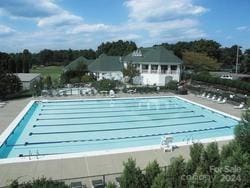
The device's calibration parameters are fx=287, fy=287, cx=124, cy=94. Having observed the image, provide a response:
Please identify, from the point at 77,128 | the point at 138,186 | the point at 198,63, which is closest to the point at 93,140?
the point at 77,128

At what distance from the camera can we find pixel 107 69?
43.3 metres

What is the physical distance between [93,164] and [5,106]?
14.1 metres

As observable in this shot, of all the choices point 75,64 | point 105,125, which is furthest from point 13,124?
point 75,64

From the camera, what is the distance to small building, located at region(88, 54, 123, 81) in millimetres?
42844

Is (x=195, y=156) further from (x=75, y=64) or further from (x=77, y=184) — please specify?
(x=75, y=64)

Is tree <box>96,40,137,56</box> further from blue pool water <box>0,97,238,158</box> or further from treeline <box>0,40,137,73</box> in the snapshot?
blue pool water <box>0,97,238,158</box>

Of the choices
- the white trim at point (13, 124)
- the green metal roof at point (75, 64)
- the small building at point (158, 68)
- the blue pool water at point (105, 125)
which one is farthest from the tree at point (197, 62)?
the white trim at point (13, 124)

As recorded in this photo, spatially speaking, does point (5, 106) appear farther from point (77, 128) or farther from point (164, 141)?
point (164, 141)

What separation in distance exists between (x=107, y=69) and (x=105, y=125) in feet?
82.7

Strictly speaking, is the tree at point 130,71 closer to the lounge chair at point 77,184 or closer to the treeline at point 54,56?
the treeline at point 54,56

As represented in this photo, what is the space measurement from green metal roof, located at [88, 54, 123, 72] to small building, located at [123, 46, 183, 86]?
427 cm

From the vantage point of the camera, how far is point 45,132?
56.1ft

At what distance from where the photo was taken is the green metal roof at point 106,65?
141 ft

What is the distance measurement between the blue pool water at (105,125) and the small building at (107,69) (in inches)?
672
